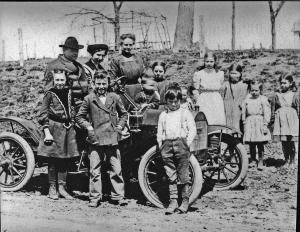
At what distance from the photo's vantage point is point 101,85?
468 cm

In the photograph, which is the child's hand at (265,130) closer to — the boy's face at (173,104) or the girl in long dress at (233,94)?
the girl in long dress at (233,94)

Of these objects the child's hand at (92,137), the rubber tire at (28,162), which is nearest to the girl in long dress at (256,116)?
the child's hand at (92,137)

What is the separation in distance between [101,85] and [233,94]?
2.22 m

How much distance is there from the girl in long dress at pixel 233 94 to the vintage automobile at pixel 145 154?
3.02 ft

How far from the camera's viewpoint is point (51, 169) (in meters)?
4.97

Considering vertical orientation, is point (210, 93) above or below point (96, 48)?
below

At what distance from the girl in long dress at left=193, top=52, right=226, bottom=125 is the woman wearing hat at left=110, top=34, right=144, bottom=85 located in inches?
32.4

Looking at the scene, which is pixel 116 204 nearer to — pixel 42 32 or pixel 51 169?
pixel 51 169

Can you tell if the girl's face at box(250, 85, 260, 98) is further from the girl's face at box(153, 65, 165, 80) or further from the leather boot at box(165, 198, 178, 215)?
the leather boot at box(165, 198, 178, 215)

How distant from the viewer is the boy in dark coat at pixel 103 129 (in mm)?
4613

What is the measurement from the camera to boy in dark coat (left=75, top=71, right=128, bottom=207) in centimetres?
461

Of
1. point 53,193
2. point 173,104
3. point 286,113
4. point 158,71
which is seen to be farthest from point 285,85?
point 53,193

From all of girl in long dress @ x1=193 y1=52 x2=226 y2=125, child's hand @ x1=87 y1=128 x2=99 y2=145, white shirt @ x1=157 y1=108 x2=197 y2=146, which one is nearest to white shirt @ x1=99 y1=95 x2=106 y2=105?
child's hand @ x1=87 y1=128 x2=99 y2=145

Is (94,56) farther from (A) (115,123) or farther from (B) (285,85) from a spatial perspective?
(B) (285,85)
